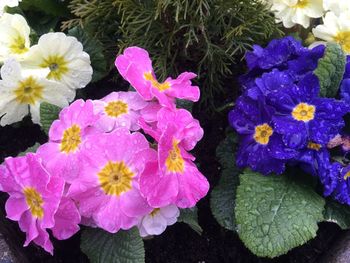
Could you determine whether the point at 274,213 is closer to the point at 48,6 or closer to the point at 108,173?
the point at 108,173

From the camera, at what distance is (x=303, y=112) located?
165 cm

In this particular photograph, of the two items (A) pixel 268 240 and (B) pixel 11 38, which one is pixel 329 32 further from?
(B) pixel 11 38

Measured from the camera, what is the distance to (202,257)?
6.03 ft

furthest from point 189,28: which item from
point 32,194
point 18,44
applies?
point 32,194

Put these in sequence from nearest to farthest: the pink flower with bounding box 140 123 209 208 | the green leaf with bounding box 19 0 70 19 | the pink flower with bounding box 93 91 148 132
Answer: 1. the pink flower with bounding box 140 123 209 208
2. the pink flower with bounding box 93 91 148 132
3. the green leaf with bounding box 19 0 70 19

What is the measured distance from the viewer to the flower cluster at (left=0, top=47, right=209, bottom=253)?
1.40m

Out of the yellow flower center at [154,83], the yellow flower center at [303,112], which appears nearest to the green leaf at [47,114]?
the yellow flower center at [154,83]

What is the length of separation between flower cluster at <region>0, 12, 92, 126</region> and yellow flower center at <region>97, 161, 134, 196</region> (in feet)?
1.16

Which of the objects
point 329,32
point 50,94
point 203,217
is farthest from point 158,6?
point 203,217

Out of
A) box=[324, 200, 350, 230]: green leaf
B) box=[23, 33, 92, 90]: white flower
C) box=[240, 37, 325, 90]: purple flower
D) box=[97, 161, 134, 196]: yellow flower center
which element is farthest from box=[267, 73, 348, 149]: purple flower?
box=[23, 33, 92, 90]: white flower

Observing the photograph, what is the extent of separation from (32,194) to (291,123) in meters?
0.71

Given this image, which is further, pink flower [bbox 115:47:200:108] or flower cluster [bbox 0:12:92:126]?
flower cluster [bbox 0:12:92:126]

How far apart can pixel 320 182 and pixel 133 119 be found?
1.96ft

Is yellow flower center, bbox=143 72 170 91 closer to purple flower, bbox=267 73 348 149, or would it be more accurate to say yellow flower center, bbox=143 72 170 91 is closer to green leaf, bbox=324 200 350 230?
purple flower, bbox=267 73 348 149
